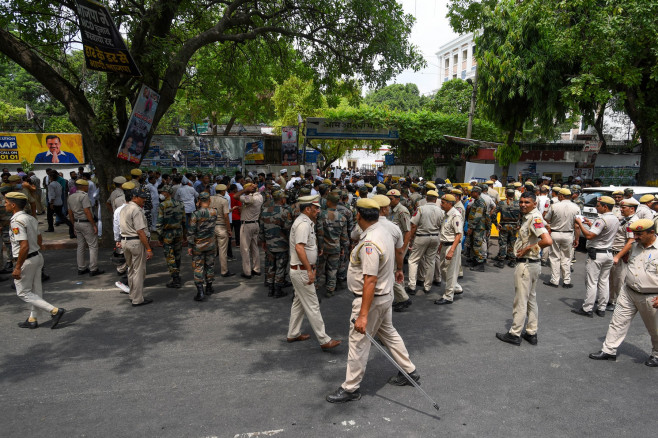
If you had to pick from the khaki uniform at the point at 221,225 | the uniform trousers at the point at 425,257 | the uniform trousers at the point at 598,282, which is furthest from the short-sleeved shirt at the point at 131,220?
the uniform trousers at the point at 598,282

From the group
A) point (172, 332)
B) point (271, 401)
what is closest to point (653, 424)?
point (271, 401)

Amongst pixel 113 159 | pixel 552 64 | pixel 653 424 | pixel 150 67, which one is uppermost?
pixel 552 64

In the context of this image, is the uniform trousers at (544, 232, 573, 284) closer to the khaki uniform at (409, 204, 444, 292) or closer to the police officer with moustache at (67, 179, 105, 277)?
the khaki uniform at (409, 204, 444, 292)

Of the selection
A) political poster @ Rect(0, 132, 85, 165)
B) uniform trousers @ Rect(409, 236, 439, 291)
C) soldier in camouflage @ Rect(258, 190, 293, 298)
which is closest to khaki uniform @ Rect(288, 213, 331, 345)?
soldier in camouflage @ Rect(258, 190, 293, 298)

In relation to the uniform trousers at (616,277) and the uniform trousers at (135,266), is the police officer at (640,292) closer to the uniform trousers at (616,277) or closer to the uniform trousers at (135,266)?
the uniform trousers at (616,277)

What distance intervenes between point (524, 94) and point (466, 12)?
18.4 ft

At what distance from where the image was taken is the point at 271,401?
3.80 m

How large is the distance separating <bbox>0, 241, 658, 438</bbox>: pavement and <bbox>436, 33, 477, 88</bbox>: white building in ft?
183

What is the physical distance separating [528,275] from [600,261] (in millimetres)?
1946

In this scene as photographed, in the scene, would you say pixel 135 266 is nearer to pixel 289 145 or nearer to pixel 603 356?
pixel 603 356

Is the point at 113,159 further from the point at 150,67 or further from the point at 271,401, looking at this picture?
the point at 271,401

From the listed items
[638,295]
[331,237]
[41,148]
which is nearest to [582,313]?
[638,295]

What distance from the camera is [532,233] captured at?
493 cm

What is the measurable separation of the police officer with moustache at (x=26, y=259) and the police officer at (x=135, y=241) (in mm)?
1042
